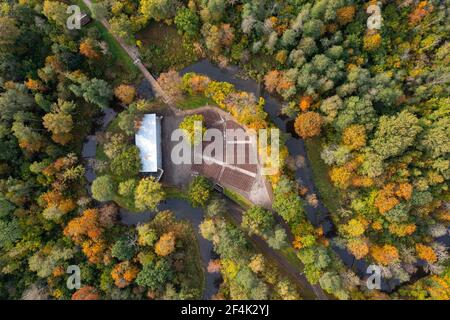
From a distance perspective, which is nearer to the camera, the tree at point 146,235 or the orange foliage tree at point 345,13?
the orange foliage tree at point 345,13

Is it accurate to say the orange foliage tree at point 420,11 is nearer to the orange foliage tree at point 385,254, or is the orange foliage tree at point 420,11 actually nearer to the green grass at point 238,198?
the orange foliage tree at point 385,254

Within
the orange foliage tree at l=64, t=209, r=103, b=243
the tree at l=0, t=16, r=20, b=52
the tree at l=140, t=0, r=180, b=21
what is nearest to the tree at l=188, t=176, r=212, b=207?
the orange foliage tree at l=64, t=209, r=103, b=243

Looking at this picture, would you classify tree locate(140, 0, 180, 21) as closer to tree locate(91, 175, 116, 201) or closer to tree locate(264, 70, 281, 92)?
tree locate(264, 70, 281, 92)

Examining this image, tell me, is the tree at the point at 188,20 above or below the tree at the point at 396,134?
above

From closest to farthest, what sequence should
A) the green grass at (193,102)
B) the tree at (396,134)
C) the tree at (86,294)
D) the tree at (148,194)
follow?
the tree at (396,134)
the tree at (86,294)
the tree at (148,194)
the green grass at (193,102)

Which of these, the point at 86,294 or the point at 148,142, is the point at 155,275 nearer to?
the point at 86,294

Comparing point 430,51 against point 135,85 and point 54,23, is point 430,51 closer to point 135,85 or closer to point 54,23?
point 135,85

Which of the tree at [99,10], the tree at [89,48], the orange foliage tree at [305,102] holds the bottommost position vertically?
the orange foliage tree at [305,102]

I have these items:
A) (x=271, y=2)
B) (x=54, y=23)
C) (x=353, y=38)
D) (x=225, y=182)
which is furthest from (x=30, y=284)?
(x=353, y=38)

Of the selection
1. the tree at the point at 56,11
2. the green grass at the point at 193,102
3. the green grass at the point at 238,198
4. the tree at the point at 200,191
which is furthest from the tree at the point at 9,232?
the green grass at the point at 238,198
